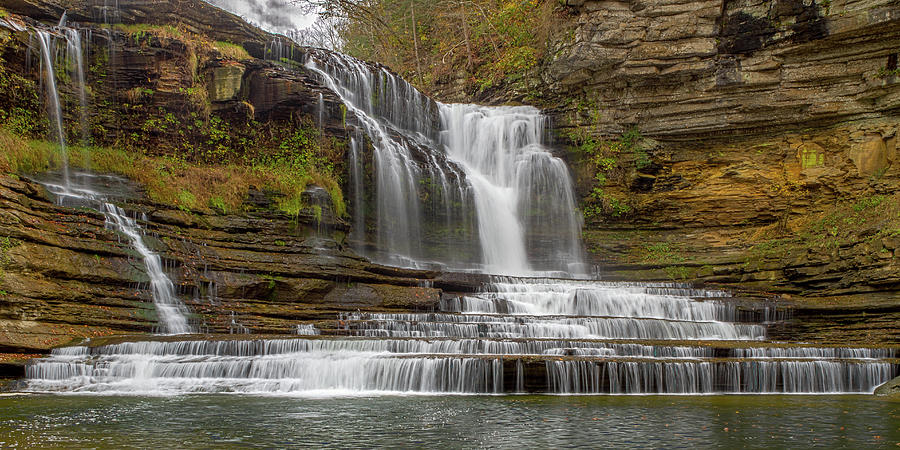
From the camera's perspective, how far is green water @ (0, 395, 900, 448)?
5863mm

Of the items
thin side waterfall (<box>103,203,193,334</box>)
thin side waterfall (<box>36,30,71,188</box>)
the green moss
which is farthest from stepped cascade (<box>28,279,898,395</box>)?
the green moss

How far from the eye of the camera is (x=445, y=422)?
23.0ft

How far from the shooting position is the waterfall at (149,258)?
12.9 m

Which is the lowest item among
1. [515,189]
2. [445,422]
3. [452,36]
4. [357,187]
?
[445,422]

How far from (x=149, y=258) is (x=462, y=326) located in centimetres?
680

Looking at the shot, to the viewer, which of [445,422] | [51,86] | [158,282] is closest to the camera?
[445,422]

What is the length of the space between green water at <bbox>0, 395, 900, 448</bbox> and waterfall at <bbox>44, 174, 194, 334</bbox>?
13.3 feet

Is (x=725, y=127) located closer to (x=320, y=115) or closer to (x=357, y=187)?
(x=357, y=187)

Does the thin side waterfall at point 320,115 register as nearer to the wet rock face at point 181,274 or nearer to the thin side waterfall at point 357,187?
the thin side waterfall at point 357,187

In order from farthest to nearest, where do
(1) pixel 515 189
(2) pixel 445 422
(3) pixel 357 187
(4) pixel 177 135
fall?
1. (1) pixel 515 189
2. (3) pixel 357 187
3. (4) pixel 177 135
4. (2) pixel 445 422

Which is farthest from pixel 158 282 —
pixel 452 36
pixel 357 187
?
pixel 452 36

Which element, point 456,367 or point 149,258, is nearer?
point 456,367

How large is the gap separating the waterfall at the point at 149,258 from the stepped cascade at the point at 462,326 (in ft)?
0.11

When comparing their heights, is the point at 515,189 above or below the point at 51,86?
below
